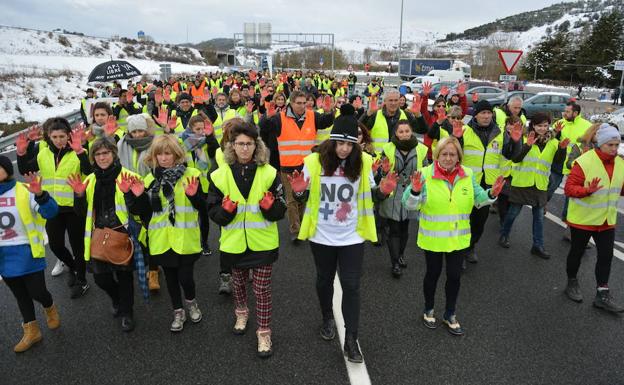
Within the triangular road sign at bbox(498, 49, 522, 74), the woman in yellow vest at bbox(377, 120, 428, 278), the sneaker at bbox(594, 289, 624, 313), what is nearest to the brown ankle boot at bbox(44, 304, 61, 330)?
the woman in yellow vest at bbox(377, 120, 428, 278)

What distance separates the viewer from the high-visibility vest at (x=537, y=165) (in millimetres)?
5242

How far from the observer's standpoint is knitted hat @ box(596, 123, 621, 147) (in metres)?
3.78

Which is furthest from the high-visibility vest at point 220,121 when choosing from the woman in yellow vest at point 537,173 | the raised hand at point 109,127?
the woman in yellow vest at point 537,173

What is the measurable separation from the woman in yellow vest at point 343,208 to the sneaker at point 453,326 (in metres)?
0.97

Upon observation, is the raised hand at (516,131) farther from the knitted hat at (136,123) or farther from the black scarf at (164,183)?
the knitted hat at (136,123)

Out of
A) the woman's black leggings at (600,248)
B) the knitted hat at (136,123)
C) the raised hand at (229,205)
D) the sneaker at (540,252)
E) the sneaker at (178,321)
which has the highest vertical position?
the knitted hat at (136,123)

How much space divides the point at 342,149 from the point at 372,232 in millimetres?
714

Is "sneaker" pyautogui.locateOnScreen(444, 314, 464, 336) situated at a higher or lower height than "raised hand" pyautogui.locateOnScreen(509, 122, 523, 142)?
lower

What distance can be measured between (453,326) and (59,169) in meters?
4.17

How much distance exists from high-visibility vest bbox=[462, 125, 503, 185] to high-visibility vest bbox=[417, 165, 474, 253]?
174cm

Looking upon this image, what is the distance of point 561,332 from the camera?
3.70 metres

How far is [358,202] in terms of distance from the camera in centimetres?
326

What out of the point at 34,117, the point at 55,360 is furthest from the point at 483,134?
the point at 34,117

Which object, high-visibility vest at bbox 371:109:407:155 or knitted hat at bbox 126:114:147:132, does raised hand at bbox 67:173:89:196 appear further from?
high-visibility vest at bbox 371:109:407:155
